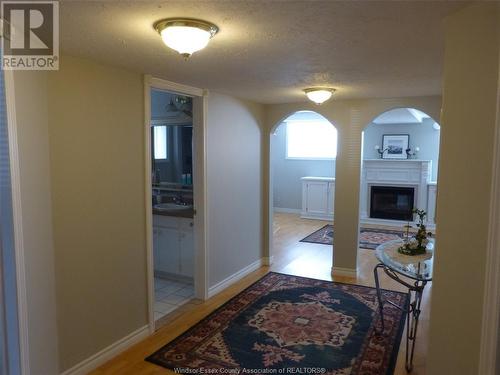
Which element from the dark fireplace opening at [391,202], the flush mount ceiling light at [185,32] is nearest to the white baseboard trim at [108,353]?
the flush mount ceiling light at [185,32]

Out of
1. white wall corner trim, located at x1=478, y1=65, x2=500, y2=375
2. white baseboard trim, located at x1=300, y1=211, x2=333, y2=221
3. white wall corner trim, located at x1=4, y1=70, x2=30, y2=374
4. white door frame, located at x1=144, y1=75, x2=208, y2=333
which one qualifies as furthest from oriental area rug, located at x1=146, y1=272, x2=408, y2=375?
white baseboard trim, located at x1=300, y1=211, x2=333, y2=221

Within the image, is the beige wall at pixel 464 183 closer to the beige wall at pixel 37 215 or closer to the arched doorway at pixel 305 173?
the beige wall at pixel 37 215

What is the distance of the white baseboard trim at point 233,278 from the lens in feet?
13.6

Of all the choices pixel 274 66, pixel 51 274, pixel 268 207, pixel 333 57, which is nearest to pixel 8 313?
pixel 51 274

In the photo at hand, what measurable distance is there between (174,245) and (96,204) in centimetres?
185

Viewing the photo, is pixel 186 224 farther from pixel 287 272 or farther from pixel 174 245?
pixel 287 272

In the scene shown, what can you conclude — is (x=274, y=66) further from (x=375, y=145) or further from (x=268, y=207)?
(x=375, y=145)

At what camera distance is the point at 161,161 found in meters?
4.93

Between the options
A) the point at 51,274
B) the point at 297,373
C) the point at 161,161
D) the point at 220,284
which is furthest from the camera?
the point at 161,161

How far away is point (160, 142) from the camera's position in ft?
16.0

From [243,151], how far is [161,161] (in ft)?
3.81

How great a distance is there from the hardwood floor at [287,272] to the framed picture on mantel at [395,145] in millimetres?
2188

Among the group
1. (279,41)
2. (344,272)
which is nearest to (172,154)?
(344,272)

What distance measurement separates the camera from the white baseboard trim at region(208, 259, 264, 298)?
13.6 ft
